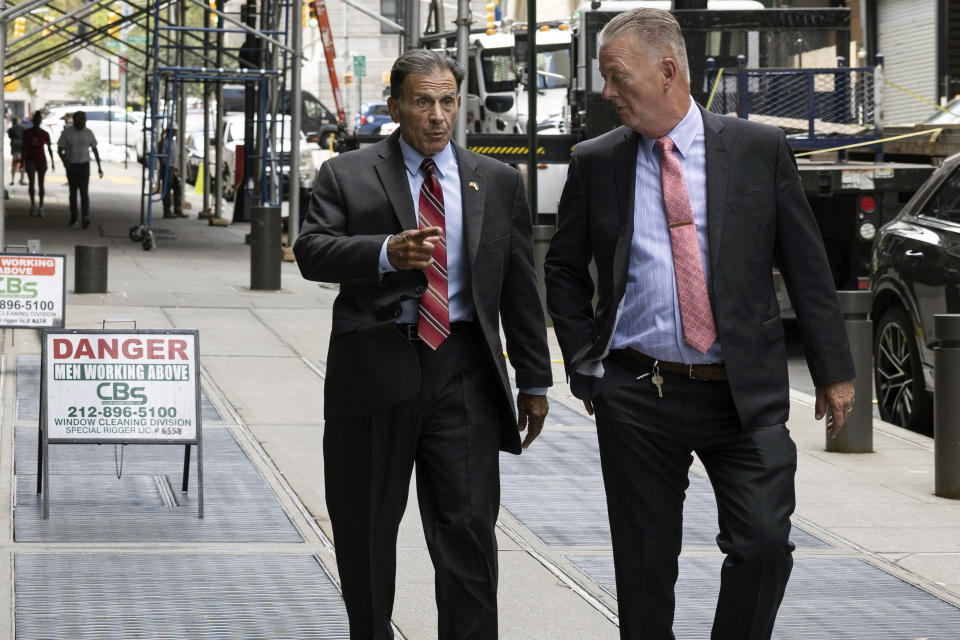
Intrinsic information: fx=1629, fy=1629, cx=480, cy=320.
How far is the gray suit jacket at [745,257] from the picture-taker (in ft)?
13.9

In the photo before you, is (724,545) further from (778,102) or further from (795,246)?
(778,102)

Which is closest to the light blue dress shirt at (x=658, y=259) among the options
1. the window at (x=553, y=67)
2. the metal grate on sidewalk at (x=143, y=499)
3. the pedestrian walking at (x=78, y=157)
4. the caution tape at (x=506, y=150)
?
the metal grate on sidewalk at (x=143, y=499)

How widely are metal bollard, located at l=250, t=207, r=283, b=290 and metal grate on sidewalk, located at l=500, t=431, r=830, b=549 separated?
8.12m

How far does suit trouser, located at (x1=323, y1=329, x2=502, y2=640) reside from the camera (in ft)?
14.6

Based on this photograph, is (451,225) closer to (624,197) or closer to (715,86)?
(624,197)

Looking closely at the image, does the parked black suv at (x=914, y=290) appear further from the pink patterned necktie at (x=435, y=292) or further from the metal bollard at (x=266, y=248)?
the metal bollard at (x=266, y=248)

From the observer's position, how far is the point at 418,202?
14.9 ft

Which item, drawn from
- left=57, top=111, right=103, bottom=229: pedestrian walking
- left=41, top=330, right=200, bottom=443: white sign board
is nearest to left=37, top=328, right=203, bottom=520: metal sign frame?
left=41, top=330, right=200, bottom=443: white sign board

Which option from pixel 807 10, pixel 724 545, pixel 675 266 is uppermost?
pixel 807 10

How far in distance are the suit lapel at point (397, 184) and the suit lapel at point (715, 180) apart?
82cm

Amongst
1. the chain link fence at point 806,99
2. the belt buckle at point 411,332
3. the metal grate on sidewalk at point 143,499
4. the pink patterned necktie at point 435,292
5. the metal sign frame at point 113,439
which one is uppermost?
the chain link fence at point 806,99

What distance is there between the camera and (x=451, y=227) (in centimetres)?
452

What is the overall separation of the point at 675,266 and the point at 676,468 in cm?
55

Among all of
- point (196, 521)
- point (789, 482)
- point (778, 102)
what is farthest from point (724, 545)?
point (778, 102)
